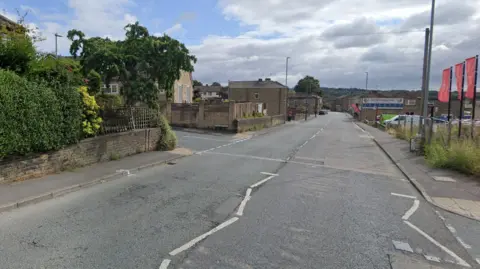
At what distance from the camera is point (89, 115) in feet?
33.0

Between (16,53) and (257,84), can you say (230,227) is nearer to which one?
(16,53)

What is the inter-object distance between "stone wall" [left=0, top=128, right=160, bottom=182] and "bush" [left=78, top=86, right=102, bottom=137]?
283 mm

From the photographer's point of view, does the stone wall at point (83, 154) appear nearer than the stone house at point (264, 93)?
Yes

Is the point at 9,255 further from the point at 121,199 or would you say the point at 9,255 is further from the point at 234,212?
the point at 234,212

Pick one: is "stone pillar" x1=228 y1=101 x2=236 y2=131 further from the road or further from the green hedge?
the green hedge

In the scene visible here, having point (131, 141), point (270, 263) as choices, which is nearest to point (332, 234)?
point (270, 263)

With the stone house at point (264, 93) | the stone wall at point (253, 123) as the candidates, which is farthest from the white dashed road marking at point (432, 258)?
the stone house at point (264, 93)

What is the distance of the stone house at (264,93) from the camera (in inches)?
2516

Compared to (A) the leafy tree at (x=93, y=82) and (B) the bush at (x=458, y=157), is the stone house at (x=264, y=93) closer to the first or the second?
(B) the bush at (x=458, y=157)

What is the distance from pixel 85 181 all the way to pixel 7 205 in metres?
2.13

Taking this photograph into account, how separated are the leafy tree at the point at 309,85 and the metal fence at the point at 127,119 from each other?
14239 cm

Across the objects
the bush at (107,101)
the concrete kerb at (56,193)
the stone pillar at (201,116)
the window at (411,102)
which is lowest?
the concrete kerb at (56,193)

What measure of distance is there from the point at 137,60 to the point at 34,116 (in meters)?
5.83

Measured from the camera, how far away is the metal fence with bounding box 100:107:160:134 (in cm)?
1141
